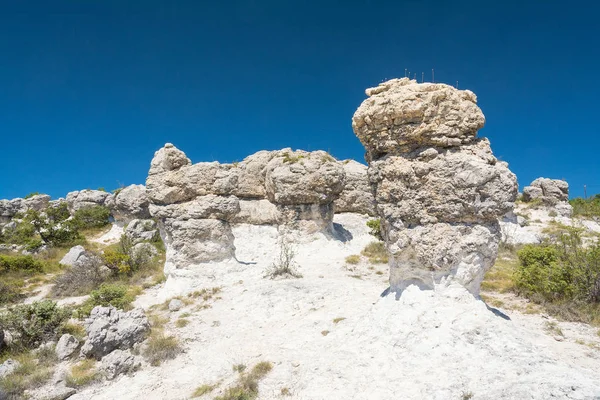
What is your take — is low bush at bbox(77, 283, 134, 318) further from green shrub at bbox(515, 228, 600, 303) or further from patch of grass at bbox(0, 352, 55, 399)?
green shrub at bbox(515, 228, 600, 303)

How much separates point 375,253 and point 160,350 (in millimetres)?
10844

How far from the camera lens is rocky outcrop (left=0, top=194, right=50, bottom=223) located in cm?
3128

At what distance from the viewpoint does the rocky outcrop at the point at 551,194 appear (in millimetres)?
29742

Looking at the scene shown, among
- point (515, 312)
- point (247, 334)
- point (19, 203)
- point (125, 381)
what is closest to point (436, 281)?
point (515, 312)

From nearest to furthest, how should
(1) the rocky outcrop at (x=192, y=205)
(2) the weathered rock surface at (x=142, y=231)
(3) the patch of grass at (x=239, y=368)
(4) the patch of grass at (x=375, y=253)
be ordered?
(3) the patch of grass at (x=239, y=368)
(1) the rocky outcrop at (x=192, y=205)
(4) the patch of grass at (x=375, y=253)
(2) the weathered rock surface at (x=142, y=231)

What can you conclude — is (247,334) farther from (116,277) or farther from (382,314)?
(116,277)

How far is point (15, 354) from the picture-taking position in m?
7.88

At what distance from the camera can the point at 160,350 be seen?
7.40m

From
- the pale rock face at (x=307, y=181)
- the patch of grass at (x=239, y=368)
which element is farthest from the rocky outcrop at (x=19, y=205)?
the patch of grass at (x=239, y=368)

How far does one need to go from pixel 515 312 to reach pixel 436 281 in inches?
127

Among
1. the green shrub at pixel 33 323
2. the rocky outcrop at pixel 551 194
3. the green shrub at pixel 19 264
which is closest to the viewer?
the green shrub at pixel 33 323

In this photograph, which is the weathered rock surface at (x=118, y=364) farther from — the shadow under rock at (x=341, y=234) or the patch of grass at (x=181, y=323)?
the shadow under rock at (x=341, y=234)

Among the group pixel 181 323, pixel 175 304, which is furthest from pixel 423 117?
pixel 175 304

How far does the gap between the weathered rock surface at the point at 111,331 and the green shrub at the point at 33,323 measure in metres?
1.37
